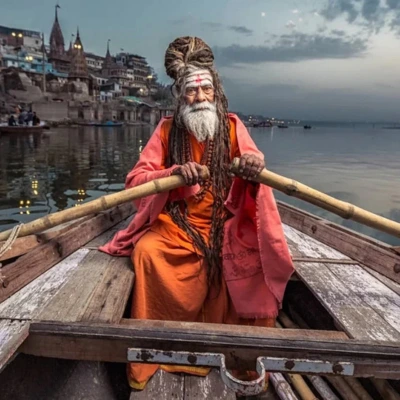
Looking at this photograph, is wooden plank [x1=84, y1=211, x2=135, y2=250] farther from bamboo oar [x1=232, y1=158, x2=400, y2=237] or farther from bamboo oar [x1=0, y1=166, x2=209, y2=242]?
bamboo oar [x1=232, y1=158, x2=400, y2=237]

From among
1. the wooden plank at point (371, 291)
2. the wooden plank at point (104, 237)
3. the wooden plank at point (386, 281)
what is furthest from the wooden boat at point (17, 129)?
the wooden plank at point (386, 281)

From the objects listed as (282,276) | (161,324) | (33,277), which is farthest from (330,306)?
(33,277)

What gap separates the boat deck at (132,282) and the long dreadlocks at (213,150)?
56cm

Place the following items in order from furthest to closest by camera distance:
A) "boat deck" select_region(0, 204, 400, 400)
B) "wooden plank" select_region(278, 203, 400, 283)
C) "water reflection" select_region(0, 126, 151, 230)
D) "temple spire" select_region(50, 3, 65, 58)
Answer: "temple spire" select_region(50, 3, 65, 58)
"water reflection" select_region(0, 126, 151, 230)
"wooden plank" select_region(278, 203, 400, 283)
"boat deck" select_region(0, 204, 400, 400)

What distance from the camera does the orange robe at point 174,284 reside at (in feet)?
7.98

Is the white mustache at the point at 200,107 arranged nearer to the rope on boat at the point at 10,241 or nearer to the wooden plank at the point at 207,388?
the rope on boat at the point at 10,241

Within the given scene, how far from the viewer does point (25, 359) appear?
210 centimetres

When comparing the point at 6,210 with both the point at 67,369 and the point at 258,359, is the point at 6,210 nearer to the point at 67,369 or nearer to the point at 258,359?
the point at 67,369

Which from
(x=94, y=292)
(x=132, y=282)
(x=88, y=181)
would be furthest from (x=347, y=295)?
(x=88, y=181)

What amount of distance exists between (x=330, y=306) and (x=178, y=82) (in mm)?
2012

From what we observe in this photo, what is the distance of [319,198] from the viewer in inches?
96.0

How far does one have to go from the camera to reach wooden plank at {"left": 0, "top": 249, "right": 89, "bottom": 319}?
194 cm

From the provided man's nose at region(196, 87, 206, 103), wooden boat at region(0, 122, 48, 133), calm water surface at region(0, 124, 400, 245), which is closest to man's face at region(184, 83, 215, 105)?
man's nose at region(196, 87, 206, 103)

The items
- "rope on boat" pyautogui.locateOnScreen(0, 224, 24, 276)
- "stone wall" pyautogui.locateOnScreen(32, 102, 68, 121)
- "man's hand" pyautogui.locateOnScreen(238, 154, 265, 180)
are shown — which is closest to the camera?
"rope on boat" pyautogui.locateOnScreen(0, 224, 24, 276)
